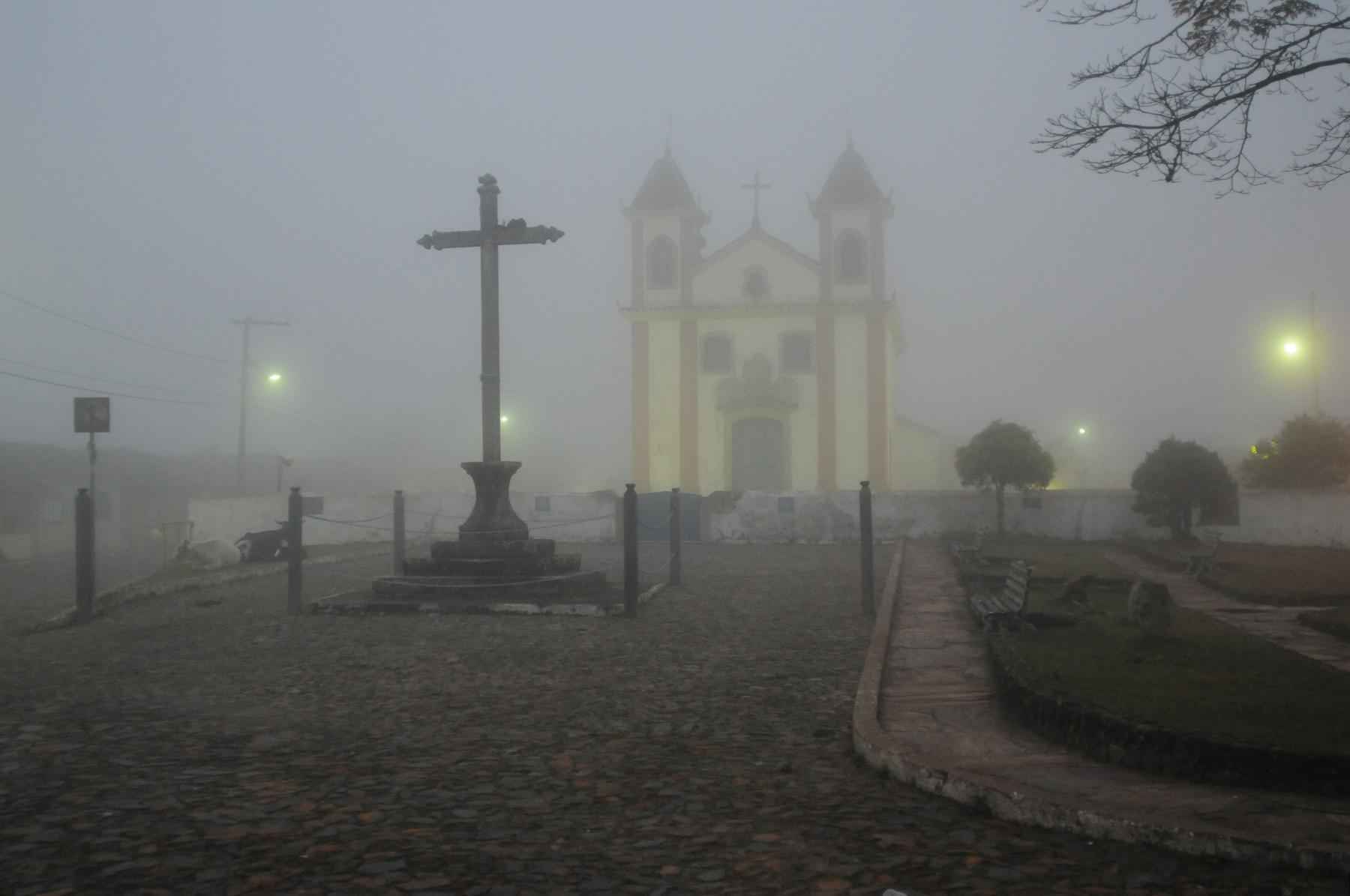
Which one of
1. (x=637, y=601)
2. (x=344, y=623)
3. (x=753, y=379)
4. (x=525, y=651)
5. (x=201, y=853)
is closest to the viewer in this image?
(x=201, y=853)

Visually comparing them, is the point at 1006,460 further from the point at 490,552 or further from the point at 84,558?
the point at 84,558

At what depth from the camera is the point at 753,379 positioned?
33156 mm

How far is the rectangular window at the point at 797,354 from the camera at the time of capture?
33.3m

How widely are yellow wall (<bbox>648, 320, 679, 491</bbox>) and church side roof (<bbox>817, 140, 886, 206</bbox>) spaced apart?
6.63m

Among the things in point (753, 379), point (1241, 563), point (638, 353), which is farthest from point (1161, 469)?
point (638, 353)

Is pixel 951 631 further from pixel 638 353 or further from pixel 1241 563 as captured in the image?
pixel 638 353

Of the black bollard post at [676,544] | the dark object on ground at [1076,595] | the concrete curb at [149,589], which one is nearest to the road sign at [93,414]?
the concrete curb at [149,589]

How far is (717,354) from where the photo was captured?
1329 inches

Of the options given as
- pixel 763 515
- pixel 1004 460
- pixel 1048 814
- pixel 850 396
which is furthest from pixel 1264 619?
pixel 850 396

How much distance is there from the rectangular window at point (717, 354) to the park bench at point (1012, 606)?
956 inches

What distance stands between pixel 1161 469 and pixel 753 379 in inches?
540

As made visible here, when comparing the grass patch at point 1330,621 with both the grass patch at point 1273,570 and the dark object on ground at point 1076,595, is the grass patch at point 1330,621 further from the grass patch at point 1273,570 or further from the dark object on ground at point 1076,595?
the dark object on ground at point 1076,595

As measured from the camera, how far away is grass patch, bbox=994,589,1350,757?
455cm

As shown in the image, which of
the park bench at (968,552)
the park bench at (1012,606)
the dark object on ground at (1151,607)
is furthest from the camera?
the park bench at (968,552)
